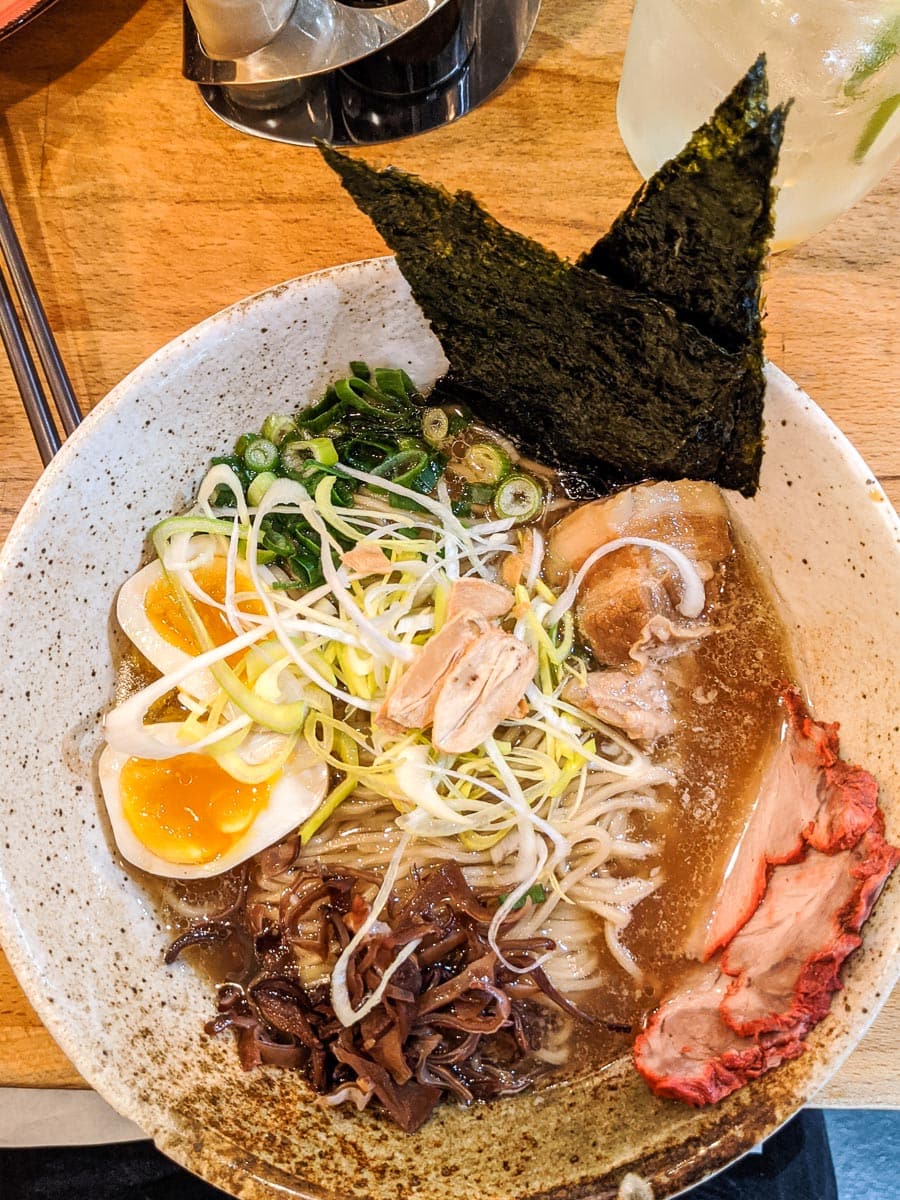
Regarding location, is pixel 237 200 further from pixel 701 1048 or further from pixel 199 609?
pixel 701 1048

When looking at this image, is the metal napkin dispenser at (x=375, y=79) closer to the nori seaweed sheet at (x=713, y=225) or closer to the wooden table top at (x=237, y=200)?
the wooden table top at (x=237, y=200)

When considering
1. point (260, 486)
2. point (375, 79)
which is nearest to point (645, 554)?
point (260, 486)

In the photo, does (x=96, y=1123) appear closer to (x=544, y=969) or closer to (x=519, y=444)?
(x=544, y=969)

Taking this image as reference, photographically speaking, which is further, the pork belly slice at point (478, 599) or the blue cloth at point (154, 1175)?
the blue cloth at point (154, 1175)

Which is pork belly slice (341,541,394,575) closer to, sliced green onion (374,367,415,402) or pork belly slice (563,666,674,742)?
sliced green onion (374,367,415,402)

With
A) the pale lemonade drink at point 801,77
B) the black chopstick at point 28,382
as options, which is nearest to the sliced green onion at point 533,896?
the black chopstick at point 28,382

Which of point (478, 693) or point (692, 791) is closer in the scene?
point (478, 693)

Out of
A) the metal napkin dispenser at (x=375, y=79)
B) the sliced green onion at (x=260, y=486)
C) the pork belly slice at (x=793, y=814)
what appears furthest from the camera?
the metal napkin dispenser at (x=375, y=79)

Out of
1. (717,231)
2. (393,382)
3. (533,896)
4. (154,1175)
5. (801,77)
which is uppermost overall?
(801,77)
